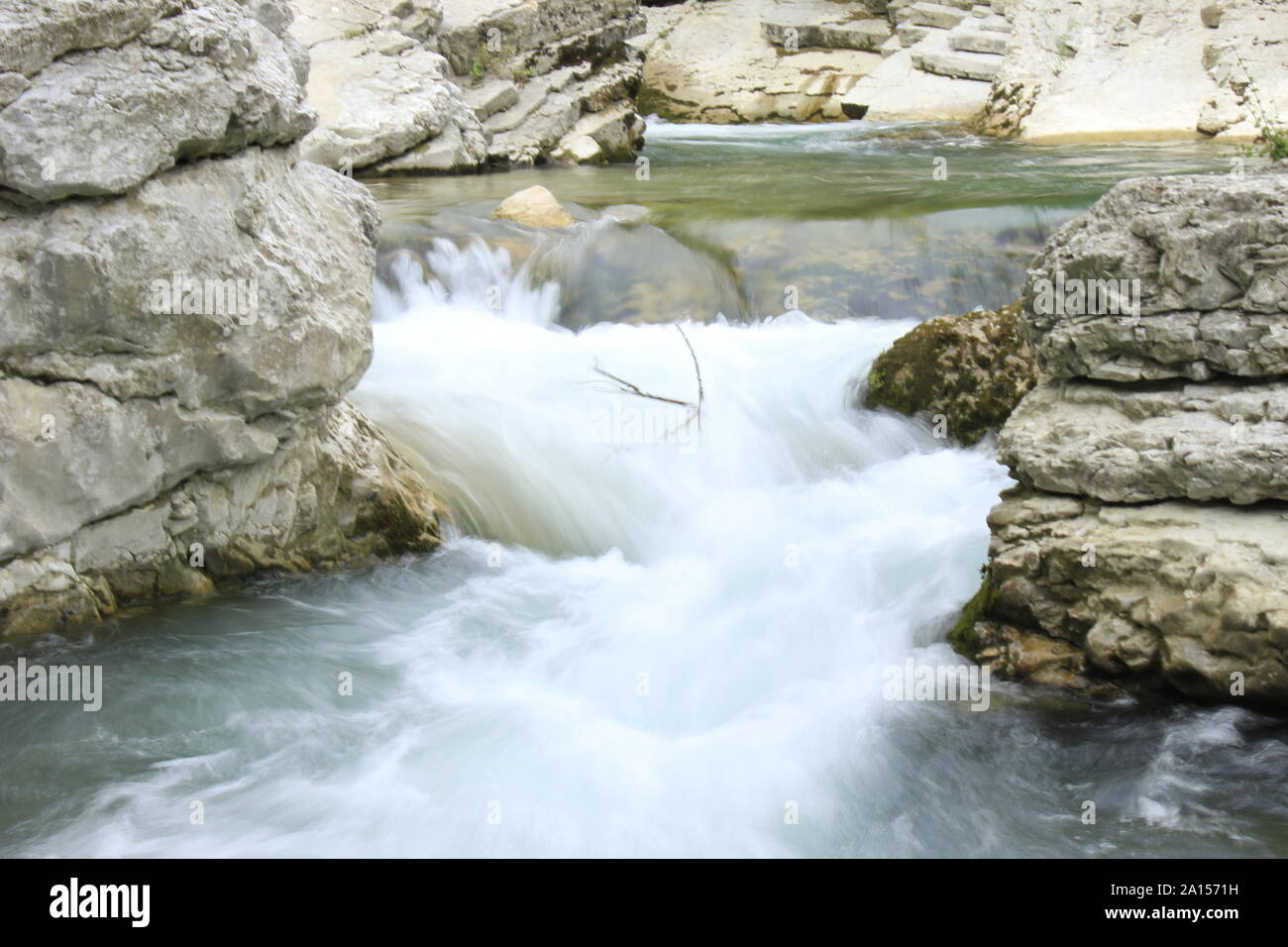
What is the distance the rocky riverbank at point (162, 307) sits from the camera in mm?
4852

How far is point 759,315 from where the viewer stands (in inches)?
381

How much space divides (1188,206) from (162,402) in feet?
14.8

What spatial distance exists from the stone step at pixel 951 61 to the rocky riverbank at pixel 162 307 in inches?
590

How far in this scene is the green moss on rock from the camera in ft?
25.3

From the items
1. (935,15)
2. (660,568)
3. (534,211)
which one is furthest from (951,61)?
(660,568)

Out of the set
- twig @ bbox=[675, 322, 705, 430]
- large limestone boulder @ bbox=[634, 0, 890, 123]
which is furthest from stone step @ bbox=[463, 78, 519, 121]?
twig @ bbox=[675, 322, 705, 430]

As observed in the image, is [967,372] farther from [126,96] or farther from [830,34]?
[830,34]

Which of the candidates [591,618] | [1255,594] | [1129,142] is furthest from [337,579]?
[1129,142]

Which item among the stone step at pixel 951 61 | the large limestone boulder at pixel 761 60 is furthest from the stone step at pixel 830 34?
the stone step at pixel 951 61

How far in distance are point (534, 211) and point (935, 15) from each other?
12503 millimetres

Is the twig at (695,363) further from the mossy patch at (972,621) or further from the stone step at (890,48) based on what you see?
the stone step at (890,48)

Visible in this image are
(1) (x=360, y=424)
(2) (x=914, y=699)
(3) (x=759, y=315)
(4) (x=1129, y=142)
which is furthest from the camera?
(4) (x=1129, y=142)

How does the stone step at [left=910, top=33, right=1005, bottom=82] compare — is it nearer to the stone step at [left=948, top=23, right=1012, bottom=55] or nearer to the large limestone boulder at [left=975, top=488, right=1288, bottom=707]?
the stone step at [left=948, top=23, right=1012, bottom=55]

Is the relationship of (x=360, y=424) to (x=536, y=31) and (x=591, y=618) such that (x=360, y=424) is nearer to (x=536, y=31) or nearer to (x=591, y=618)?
(x=591, y=618)
